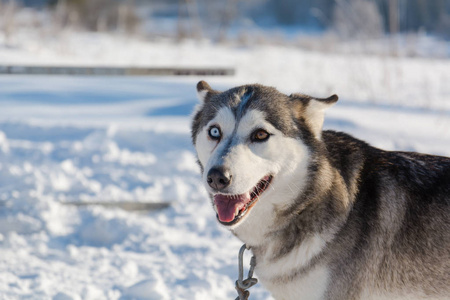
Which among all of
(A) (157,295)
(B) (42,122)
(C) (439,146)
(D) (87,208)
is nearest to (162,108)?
(B) (42,122)

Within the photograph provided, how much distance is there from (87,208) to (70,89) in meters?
3.98

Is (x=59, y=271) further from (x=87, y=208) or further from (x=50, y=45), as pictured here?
(x=50, y=45)

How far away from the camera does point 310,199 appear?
244cm

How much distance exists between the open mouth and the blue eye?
0.93ft

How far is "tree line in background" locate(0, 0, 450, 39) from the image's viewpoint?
860cm

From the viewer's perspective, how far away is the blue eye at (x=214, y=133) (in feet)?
8.29

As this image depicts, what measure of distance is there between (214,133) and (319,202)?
59cm

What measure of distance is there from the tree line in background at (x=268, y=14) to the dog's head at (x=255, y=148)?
5157 mm

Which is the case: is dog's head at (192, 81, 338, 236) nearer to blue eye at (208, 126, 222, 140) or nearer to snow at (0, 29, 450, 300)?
blue eye at (208, 126, 222, 140)

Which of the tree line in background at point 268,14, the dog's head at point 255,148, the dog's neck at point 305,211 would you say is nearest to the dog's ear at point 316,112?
the dog's head at point 255,148

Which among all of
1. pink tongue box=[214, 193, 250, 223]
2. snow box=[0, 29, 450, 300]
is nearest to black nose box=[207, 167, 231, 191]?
pink tongue box=[214, 193, 250, 223]

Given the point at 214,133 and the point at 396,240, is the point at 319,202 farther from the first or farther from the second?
the point at 214,133

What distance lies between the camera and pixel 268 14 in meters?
44.1

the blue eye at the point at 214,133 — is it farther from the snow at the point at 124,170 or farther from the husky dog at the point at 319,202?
the snow at the point at 124,170
